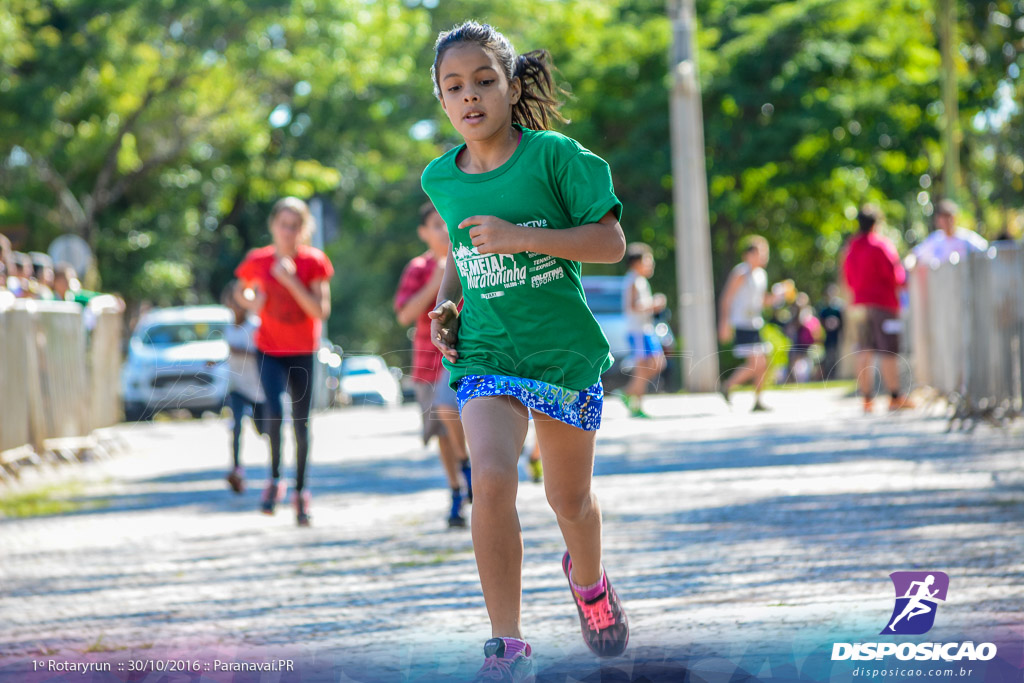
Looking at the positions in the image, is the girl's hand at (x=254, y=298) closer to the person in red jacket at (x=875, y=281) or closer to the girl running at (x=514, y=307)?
the girl running at (x=514, y=307)

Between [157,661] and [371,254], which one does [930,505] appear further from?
[371,254]

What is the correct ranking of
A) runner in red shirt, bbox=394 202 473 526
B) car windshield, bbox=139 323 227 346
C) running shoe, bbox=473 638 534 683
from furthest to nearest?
car windshield, bbox=139 323 227 346 < runner in red shirt, bbox=394 202 473 526 < running shoe, bbox=473 638 534 683

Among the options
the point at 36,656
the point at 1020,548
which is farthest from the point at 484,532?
the point at 1020,548

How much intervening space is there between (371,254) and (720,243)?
13.8 metres

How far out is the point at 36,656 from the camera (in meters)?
4.68

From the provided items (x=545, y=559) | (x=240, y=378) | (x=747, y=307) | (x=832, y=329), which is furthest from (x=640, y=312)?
(x=832, y=329)

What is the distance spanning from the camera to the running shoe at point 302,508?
27.9 ft

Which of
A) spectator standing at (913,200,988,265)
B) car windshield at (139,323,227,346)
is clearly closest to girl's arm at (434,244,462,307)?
spectator standing at (913,200,988,265)

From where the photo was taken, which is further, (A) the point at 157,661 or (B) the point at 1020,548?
(B) the point at 1020,548

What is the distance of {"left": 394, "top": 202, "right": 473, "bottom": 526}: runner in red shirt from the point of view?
25.6 ft

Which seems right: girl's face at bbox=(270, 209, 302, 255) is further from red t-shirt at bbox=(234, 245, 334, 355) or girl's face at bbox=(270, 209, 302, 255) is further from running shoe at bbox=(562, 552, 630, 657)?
running shoe at bbox=(562, 552, 630, 657)

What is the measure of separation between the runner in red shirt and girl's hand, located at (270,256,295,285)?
72 centimetres

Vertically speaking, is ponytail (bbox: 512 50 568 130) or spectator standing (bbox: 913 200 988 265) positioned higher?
ponytail (bbox: 512 50 568 130)

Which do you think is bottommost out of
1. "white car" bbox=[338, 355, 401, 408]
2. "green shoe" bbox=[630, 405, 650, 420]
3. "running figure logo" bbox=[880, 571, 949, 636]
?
"white car" bbox=[338, 355, 401, 408]
